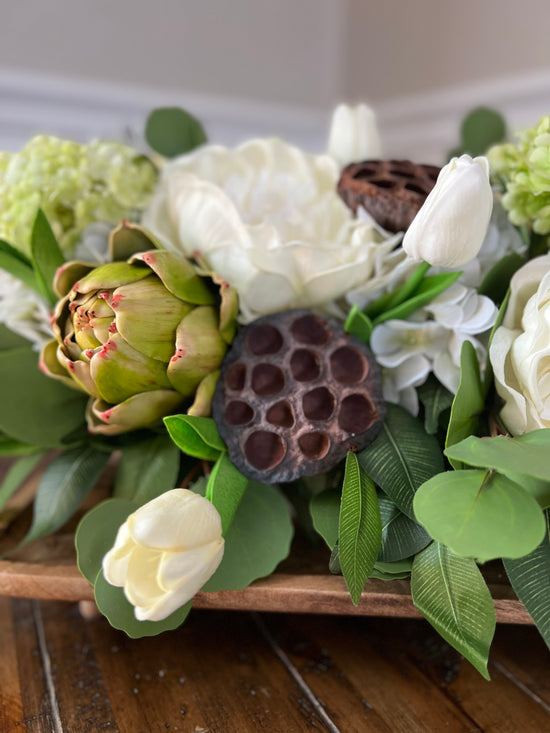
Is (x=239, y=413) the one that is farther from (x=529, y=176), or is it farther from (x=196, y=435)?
(x=529, y=176)

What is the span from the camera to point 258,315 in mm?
405

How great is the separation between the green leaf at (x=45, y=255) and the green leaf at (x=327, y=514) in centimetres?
21

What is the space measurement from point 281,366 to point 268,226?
0.09m

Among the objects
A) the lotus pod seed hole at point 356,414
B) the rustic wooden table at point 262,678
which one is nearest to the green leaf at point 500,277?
the lotus pod seed hole at point 356,414

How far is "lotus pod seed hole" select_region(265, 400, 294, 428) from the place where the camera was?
355mm

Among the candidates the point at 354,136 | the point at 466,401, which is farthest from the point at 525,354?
the point at 354,136

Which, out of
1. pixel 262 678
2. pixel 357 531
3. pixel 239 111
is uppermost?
pixel 239 111

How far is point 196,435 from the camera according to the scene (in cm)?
35

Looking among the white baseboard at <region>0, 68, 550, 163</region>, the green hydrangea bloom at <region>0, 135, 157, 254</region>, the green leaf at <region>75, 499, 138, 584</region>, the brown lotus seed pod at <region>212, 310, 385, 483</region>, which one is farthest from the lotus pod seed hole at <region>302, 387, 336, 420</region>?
the white baseboard at <region>0, 68, 550, 163</region>

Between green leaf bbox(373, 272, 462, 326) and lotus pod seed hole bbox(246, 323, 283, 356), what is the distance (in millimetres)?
63

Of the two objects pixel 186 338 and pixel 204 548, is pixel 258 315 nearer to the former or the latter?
pixel 186 338

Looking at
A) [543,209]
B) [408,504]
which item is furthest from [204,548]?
[543,209]

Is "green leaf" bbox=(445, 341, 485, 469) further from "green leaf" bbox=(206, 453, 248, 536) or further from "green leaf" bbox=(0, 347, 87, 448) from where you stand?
"green leaf" bbox=(0, 347, 87, 448)

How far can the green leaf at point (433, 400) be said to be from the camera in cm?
37
